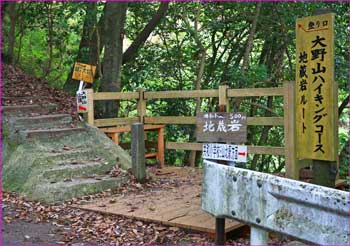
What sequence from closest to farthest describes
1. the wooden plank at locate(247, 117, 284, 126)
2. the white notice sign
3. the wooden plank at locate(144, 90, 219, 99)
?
the white notice sign → the wooden plank at locate(247, 117, 284, 126) → the wooden plank at locate(144, 90, 219, 99)

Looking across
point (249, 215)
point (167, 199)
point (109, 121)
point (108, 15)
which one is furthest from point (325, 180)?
point (108, 15)

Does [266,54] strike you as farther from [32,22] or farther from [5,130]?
[5,130]

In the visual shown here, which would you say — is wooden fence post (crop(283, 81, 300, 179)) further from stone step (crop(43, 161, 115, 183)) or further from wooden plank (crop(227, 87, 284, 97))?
stone step (crop(43, 161, 115, 183))

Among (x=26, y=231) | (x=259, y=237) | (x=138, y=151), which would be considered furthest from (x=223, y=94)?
(x=259, y=237)

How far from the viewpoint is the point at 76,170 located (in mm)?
6418

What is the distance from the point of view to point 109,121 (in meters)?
8.42

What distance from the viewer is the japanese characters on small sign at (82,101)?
795 centimetres

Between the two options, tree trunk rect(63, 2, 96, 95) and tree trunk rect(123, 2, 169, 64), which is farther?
tree trunk rect(123, 2, 169, 64)

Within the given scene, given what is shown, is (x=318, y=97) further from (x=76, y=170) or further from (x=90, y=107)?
(x=90, y=107)

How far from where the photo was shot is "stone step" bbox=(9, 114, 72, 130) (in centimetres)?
707

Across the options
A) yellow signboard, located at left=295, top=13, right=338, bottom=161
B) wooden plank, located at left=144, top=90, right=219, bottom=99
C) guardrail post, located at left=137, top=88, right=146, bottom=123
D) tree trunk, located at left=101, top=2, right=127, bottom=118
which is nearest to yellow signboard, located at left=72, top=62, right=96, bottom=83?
tree trunk, located at left=101, top=2, right=127, bottom=118

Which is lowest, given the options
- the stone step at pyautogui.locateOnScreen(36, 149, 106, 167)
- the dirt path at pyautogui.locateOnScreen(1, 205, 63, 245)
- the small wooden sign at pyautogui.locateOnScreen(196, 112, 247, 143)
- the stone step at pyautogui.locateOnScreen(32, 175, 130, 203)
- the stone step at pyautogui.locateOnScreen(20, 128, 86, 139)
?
the dirt path at pyautogui.locateOnScreen(1, 205, 63, 245)

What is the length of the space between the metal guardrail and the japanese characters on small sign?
200 inches

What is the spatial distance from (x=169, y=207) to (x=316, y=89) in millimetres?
2176
